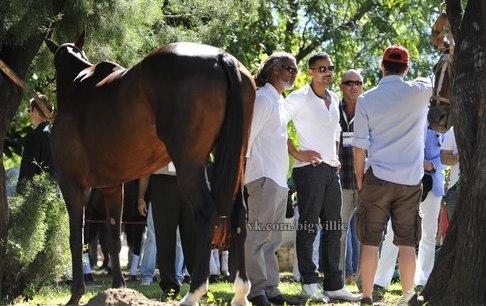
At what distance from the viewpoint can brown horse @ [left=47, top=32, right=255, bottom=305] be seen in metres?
6.28

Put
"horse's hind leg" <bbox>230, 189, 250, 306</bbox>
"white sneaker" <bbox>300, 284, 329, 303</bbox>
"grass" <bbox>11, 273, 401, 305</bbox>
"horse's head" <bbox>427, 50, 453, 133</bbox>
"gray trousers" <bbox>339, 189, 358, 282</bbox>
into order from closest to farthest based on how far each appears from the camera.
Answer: "horse's hind leg" <bbox>230, 189, 250, 306</bbox>
"horse's head" <bbox>427, 50, 453, 133</bbox>
"grass" <bbox>11, 273, 401, 305</bbox>
"white sneaker" <bbox>300, 284, 329, 303</bbox>
"gray trousers" <bbox>339, 189, 358, 282</bbox>

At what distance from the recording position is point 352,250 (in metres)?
11.6

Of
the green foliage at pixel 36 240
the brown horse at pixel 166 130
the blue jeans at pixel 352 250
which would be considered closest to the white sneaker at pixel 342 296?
the brown horse at pixel 166 130

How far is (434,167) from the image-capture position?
10.1 m

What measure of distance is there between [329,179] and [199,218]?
8.59 feet

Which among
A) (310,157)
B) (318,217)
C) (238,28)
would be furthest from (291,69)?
(238,28)

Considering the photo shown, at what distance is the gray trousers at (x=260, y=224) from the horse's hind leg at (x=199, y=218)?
1.53 metres

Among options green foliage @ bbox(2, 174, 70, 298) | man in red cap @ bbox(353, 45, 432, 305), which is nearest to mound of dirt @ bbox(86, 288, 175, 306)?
man in red cap @ bbox(353, 45, 432, 305)

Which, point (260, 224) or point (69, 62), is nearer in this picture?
point (260, 224)

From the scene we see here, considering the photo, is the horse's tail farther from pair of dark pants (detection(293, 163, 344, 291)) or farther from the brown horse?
pair of dark pants (detection(293, 163, 344, 291))

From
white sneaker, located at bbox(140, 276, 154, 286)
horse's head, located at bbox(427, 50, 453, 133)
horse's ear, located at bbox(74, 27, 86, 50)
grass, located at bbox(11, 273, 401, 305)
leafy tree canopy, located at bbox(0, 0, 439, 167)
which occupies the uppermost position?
leafy tree canopy, located at bbox(0, 0, 439, 167)

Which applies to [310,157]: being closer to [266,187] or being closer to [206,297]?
[266,187]

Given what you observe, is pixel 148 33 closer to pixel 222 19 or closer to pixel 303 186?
pixel 222 19

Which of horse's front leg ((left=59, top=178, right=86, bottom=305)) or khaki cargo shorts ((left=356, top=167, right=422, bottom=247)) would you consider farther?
horse's front leg ((left=59, top=178, right=86, bottom=305))
